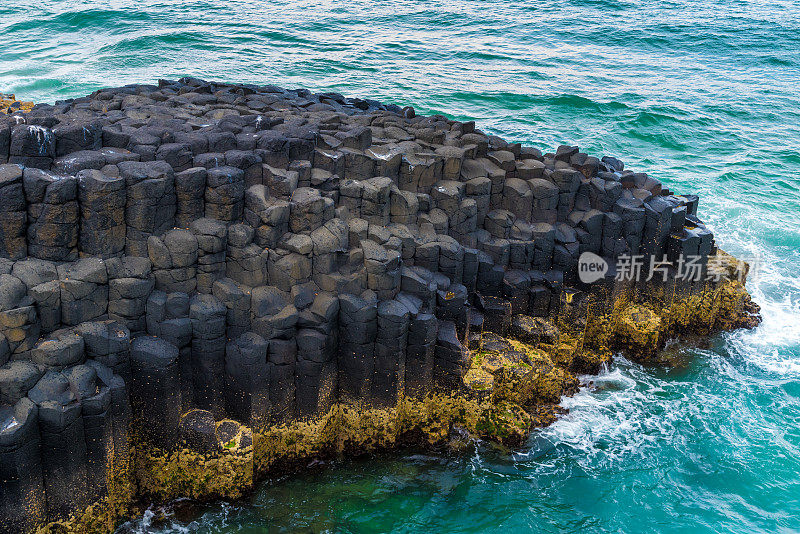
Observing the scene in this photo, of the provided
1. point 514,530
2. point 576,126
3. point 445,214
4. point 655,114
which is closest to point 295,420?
point 514,530

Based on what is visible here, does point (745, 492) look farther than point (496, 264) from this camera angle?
No

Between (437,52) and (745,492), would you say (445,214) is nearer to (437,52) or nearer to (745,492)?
(745,492)

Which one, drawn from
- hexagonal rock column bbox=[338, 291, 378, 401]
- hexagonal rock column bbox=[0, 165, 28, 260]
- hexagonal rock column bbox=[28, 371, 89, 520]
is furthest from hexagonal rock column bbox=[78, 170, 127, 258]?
hexagonal rock column bbox=[338, 291, 378, 401]

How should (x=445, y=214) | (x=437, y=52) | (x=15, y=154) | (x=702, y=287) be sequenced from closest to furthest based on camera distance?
(x=15, y=154), (x=445, y=214), (x=702, y=287), (x=437, y=52)

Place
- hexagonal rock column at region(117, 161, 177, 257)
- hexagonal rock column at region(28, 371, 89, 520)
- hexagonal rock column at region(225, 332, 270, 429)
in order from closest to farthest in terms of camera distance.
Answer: hexagonal rock column at region(28, 371, 89, 520), hexagonal rock column at region(117, 161, 177, 257), hexagonal rock column at region(225, 332, 270, 429)

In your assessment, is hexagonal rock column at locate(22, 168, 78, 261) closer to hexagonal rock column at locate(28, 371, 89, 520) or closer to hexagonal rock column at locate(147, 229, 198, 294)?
hexagonal rock column at locate(147, 229, 198, 294)

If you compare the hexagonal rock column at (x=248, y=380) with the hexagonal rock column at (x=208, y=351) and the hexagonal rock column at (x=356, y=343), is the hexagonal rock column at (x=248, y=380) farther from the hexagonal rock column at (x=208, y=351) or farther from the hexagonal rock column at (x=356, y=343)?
the hexagonal rock column at (x=356, y=343)
